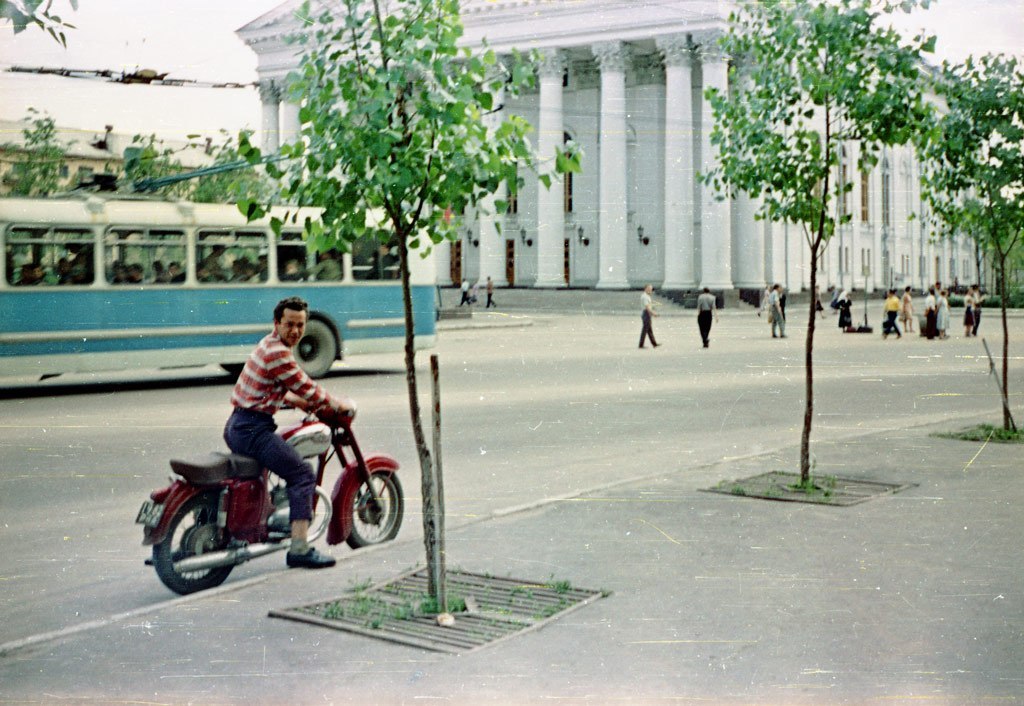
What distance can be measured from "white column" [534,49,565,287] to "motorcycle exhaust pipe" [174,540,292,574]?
57.8m

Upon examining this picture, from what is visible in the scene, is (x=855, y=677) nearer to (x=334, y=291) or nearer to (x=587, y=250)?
(x=334, y=291)

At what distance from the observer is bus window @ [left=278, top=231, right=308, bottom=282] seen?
22.5 metres

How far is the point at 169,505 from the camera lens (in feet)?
22.2

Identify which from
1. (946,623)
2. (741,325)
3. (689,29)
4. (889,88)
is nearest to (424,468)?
(946,623)

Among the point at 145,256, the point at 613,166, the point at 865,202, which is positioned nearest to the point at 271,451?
the point at 145,256

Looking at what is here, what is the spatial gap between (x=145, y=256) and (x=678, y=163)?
43.5 metres

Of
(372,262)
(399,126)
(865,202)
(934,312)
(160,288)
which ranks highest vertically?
(865,202)

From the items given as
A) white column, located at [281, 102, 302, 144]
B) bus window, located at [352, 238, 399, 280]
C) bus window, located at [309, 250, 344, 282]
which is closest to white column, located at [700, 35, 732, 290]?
white column, located at [281, 102, 302, 144]

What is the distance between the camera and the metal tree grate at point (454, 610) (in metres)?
6.09

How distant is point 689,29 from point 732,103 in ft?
167

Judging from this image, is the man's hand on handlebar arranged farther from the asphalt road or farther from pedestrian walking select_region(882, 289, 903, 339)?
pedestrian walking select_region(882, 289, 903, 339)

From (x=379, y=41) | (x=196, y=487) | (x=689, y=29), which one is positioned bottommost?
(x=196, y=487)

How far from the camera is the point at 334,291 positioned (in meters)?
23.4

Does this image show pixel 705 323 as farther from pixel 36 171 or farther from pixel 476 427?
pixel 476 427
